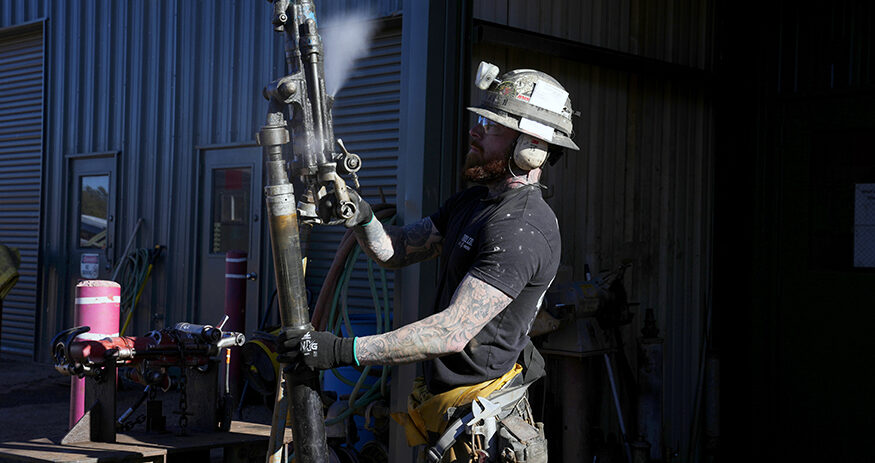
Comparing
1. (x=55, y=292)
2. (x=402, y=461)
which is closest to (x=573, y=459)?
(x=402, y=461)

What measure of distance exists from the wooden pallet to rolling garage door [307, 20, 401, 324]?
10.5ft

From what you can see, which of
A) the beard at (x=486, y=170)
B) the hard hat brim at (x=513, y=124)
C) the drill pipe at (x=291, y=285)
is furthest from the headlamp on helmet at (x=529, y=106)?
the drill pipe at (x=291, y=285)

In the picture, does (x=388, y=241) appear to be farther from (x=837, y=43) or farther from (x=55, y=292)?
(x=55, y=292)

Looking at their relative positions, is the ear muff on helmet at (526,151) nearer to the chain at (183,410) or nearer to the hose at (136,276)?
the chain at (183,410)

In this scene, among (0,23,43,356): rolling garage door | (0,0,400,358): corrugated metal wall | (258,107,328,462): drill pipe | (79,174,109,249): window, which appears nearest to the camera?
(258,107,328,462): drill pipe

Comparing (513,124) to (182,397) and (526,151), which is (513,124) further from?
(182,397)

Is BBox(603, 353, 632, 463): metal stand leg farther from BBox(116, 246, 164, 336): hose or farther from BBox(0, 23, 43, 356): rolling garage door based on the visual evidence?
BBox(0, 23, 43, 356): rolling garage door

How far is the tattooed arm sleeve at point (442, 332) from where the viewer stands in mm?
2873

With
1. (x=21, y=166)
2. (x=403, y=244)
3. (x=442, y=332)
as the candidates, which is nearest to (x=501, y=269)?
(x=442, y=332)

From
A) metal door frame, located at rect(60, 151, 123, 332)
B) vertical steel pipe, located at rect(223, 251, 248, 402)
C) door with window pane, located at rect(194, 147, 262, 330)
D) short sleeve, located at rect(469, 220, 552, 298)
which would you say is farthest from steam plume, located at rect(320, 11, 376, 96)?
short sleeve, located at rect(469, 220, 552, 298)

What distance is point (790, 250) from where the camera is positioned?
6297 mm

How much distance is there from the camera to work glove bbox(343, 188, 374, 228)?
3.26m

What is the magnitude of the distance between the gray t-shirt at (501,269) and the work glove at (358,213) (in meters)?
0.37

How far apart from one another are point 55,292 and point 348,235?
315 inches
